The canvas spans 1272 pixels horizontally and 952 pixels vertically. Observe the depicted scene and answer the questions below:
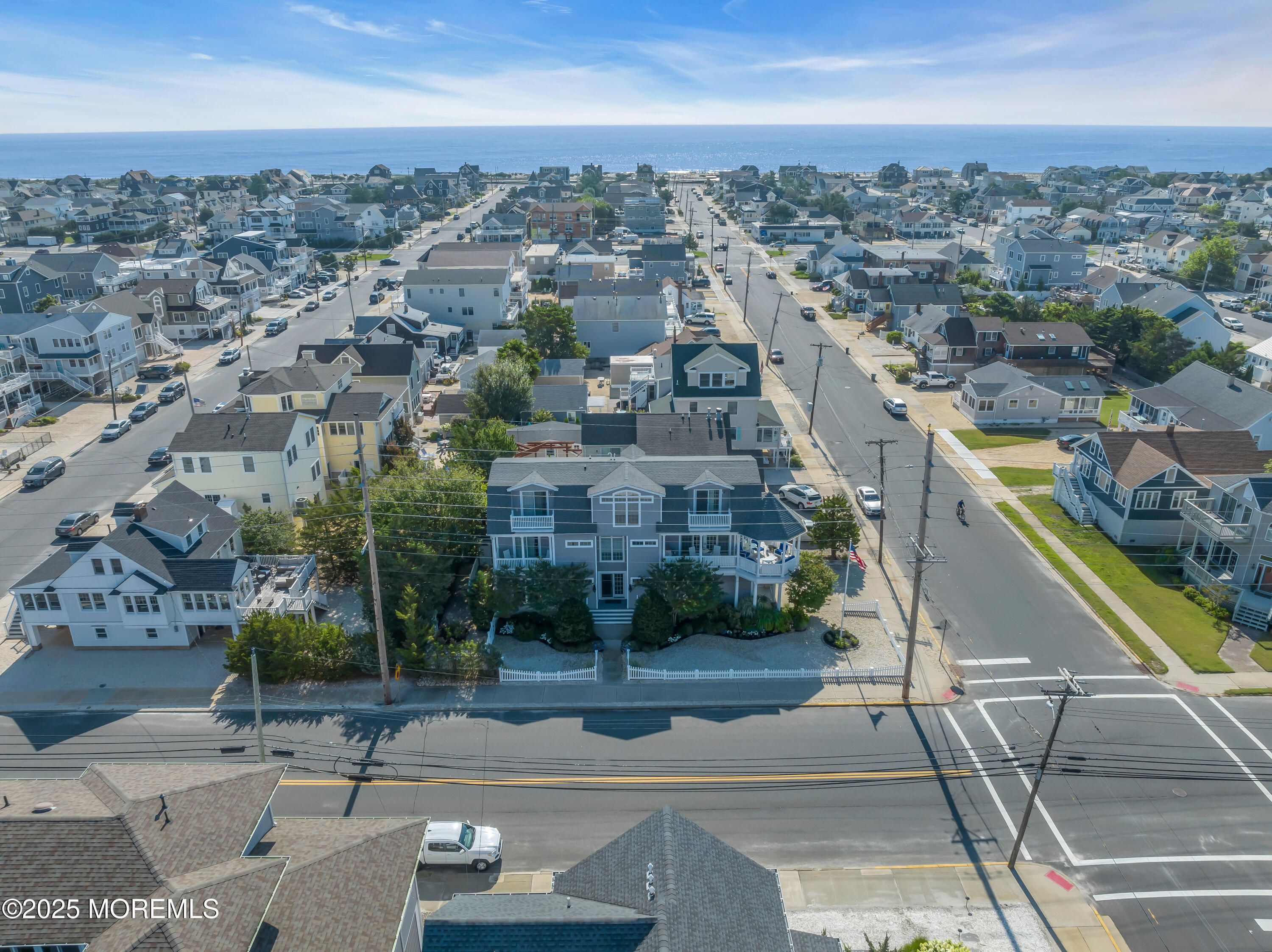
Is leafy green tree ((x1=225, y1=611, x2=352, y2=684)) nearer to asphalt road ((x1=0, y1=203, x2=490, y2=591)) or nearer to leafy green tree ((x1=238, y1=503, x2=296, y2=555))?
leafy green tree ((x1=238, y1=503, x2=296, y2=555))

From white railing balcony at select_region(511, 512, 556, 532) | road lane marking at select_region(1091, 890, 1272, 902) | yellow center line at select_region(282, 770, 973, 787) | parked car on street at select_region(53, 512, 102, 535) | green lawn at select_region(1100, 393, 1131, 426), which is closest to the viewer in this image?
road lane marking at select_region(1091, 890, 1272, 902)

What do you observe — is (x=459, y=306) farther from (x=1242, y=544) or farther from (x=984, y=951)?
(x=984, y=951)

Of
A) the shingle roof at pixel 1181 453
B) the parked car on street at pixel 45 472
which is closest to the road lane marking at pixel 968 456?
the shingle roof at pixel 1181 453

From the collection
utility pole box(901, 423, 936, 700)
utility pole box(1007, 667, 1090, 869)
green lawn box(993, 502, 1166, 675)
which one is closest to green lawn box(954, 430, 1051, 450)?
green lawn box(993, 502, 1166, 675)

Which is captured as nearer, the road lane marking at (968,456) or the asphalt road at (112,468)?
the asphalt road at (112,468)

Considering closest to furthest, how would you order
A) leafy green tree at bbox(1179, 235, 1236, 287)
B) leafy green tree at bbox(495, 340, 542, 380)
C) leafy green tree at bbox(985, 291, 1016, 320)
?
leafy green tree at bbox(495, 340, 542, 380), leafy green tree at bbox(985, 291, 1016, 320), leafy green tree at bbox(1179, 235, 1236, 287)

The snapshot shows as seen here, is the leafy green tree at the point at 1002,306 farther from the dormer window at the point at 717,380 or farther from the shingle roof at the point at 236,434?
the shingle roof at the point at 236,434

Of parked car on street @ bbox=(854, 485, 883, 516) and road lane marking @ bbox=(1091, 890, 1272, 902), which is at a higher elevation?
parked car on street @ bbox=(854, 485, 883, 516)
